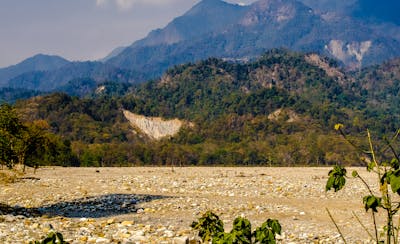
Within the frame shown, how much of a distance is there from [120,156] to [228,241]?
105m

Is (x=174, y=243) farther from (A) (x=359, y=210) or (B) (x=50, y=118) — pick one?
(B) (x=50, y=118)

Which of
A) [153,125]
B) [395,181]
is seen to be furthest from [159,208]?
[153,125]

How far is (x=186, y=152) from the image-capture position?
117625mm

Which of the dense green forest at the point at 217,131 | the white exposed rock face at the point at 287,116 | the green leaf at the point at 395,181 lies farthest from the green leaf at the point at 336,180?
the white exposed rock face at the point at 287,116

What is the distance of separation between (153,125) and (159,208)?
152414mm

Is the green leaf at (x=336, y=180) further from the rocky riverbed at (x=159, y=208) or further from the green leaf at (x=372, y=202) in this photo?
the rocky riverbed at (x=159, y=208)

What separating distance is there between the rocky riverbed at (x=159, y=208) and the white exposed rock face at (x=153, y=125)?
134 meters

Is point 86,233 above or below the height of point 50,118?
below

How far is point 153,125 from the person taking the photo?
176000 millimetres

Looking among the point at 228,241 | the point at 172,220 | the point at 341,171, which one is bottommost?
the point at 172,220

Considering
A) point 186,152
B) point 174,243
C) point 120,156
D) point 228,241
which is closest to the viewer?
point 228,241

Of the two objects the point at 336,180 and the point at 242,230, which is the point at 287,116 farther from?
the point at 336,180

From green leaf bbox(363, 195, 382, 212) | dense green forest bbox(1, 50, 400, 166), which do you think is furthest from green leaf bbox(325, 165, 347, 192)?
dense green forest bbox(1, 50, 400, 166)

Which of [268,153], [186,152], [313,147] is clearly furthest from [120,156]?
[313,147]
